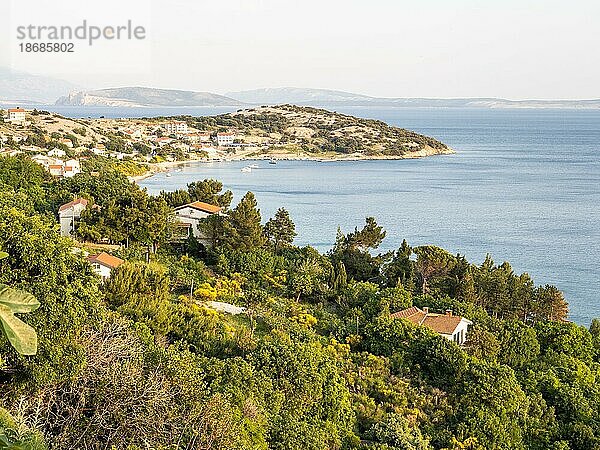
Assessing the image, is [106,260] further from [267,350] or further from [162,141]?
[162,141]

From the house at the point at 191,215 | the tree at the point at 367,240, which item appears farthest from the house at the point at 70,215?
the tree at the point at 367,240

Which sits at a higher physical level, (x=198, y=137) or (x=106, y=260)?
(x=106, y=260)

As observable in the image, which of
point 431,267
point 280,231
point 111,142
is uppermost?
point 280,231

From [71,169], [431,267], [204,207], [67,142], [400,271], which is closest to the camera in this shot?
[431,267]

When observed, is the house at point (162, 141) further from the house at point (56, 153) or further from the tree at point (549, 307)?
the tree at point (549, 307)

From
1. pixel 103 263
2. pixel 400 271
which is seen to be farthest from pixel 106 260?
pixel 400 271

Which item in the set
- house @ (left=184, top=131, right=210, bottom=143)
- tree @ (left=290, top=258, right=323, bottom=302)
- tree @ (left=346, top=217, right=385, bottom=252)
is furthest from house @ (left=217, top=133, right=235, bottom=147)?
tree @ (left=290, top=258, right=323, bottom=302)
